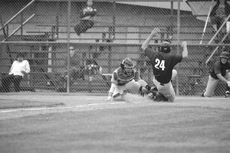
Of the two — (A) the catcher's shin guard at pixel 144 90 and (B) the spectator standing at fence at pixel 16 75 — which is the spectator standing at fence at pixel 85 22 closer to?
(B) the spectator standing at fence at pixel 16 75

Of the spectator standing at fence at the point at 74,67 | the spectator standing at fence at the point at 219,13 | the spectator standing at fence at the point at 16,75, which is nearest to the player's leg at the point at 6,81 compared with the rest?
the spectator standing at fence at the point at 16,75

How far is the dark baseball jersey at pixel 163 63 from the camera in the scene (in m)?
13.5

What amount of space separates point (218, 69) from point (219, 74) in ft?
0.59

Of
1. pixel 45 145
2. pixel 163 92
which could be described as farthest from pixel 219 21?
pixel 45 145

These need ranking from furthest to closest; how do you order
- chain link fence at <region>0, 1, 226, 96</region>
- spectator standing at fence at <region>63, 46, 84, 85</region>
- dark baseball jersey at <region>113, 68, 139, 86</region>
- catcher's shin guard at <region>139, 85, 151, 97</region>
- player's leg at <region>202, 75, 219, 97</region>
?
spectator standing at fence at <region>63, 46, 84, 85</region> → chain link fence at <region>0, 1, 226, 96</region> → player's leg at <region>202, 75, 219, 97</region> → catcher's shin guard at <region>139, 85, 151, 97</region> → dark baseball jersey at <region>113, 68, 139, 86</region>

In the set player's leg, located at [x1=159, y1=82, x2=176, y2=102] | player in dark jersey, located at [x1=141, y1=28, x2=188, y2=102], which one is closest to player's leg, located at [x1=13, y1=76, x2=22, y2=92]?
player in dark jersey, located at [x1=141, y1=28, x2=188, y2=102]

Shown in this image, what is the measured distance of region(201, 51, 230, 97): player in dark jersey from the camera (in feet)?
52.7

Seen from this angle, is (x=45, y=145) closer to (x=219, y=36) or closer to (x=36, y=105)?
(x=36, y=105)

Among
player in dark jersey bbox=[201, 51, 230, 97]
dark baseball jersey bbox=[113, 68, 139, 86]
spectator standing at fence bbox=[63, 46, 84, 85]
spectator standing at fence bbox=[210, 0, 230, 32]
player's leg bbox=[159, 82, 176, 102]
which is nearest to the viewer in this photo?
player's leg bbox=[159, 82, 176, 102]

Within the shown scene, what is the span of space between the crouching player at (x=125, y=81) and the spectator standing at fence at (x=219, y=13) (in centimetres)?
548

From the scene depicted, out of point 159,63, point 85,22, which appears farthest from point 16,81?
point 159,63

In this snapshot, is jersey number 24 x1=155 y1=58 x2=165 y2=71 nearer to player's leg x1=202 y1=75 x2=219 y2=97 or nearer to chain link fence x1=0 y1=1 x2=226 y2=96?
chain link fence x1=0 y1=1 x2=226 y2=96

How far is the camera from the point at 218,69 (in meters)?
16.1

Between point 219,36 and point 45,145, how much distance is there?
41.9ft
